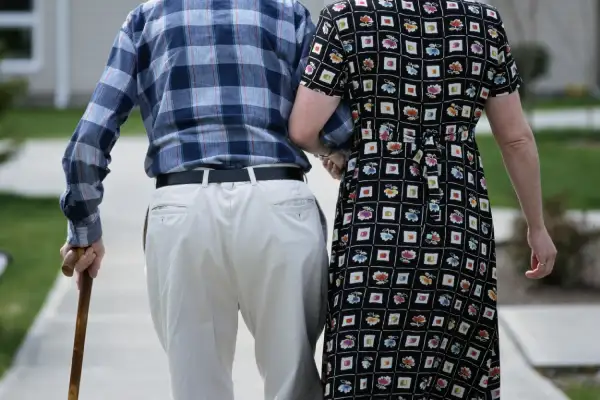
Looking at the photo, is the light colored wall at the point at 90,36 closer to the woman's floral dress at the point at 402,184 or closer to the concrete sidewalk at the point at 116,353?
the concrete sidewalk at the point at 116,353

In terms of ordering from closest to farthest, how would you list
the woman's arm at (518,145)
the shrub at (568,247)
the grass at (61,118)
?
the woman's arm at (518,145) → the shrub at (568,247) → the grass at (61,118)

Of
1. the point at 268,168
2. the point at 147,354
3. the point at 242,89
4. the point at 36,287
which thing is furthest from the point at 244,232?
the point at 36,287

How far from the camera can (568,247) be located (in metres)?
8.20

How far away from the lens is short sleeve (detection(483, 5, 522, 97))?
11.0ft

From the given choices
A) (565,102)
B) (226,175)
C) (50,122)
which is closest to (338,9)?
(226,175)

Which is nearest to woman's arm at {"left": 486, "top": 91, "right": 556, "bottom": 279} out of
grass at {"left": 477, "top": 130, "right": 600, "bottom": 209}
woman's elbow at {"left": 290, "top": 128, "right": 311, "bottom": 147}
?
woman's elbow at {"left": 290, "top": 128, "right": 311, "bottom": 147}

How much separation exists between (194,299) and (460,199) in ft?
2.55

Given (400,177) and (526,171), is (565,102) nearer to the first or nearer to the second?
(526,171)

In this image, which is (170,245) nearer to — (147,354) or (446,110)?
(446,110)

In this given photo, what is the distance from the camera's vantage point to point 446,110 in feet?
10.9

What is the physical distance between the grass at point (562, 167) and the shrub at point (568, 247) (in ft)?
4.77

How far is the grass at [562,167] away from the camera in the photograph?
1222cm

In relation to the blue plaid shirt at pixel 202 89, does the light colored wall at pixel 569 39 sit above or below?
below

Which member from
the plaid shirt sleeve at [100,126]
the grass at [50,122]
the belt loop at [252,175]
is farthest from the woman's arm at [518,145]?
the grass at [50,122]
